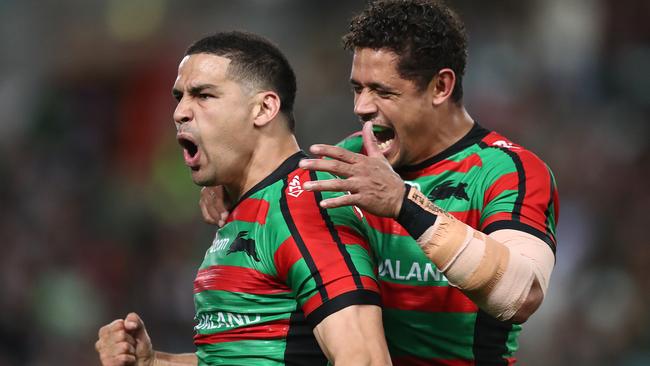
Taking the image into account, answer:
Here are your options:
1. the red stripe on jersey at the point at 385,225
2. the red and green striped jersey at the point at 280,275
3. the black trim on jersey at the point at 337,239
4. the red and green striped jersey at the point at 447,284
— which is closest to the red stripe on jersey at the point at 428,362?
the red and green striped jersey at the point at 447,284

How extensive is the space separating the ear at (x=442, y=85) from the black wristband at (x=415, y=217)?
3.40 ft

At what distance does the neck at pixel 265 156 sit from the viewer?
3979mm

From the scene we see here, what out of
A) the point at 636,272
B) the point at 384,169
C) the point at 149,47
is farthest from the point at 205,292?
the point at 149,47

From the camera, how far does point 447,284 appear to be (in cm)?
414

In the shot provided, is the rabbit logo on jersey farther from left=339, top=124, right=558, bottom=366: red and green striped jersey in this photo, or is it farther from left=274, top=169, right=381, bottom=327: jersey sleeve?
left=339, top=124, right=558, bottom=366: red and green striped jersey

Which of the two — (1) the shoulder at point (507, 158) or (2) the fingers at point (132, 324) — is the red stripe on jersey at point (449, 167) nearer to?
(1) the shoulder at point (507, 158)

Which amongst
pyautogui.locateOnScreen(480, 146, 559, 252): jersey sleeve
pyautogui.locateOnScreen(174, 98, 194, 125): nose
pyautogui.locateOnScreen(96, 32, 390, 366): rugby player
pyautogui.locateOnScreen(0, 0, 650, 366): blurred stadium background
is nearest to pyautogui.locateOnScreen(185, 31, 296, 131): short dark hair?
pyautogui.locateOnScreen(96, 32, 390, 366): rugby player

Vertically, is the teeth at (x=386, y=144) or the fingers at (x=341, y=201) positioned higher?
the teeth at (x=386, y=144)

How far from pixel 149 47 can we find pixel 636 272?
6.07m

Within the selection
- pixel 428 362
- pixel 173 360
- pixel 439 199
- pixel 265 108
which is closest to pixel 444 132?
pixel 439 199

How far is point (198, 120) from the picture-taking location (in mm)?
3943

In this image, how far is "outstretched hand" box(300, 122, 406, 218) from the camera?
337 centimetres

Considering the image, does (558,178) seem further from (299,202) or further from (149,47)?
(299,202)

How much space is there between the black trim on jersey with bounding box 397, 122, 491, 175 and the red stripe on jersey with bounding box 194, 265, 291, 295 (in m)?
1.06
